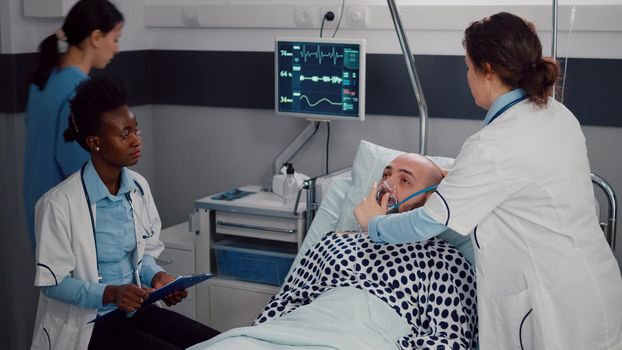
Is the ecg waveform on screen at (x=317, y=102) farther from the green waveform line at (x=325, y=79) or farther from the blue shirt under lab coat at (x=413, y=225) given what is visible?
the blue shirt under lab coat at (x=413, y=225)

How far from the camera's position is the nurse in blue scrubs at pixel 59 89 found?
255 cm

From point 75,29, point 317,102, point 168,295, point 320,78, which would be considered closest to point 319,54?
point 320,78

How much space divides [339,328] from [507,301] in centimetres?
45

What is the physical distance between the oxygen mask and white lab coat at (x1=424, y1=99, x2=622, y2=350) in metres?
0.43

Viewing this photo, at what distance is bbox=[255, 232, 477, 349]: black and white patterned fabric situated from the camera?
2.31m

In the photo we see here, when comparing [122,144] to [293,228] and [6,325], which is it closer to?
[293,228]

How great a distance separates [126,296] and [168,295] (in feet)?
0.43

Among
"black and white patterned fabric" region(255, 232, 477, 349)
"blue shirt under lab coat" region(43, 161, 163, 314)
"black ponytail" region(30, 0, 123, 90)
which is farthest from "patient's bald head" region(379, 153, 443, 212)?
"black ponytail" region(30, 0, 123, 90)

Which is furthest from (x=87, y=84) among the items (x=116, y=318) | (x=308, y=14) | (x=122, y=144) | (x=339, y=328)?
(x=308, y=14)

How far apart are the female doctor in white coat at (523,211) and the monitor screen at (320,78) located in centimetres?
104

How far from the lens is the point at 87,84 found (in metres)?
2.29

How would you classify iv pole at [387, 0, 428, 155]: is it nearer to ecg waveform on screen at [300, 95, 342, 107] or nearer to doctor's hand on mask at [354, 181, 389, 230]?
ecg waveform on screen at [300, 95, 342, 107]

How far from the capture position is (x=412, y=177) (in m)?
2.55

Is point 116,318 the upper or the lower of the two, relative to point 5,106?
lower
